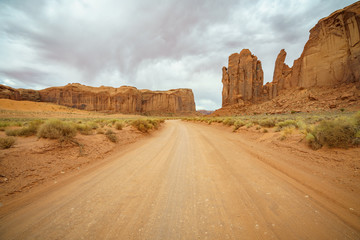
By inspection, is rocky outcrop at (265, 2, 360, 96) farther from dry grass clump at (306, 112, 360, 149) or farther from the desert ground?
the desert ground

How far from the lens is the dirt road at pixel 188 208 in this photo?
160cm

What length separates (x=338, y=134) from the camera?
4.03 meters

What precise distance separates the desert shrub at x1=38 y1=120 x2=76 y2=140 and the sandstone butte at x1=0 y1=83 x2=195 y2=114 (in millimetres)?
83166

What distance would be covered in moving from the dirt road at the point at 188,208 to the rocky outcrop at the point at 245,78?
57.2 m

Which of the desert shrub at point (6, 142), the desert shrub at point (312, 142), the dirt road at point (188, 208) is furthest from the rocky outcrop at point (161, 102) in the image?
the dirt road at point (188, 208)

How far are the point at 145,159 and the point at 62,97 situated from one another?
330ft

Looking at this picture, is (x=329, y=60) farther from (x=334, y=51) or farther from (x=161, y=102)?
(x=161, y=102)

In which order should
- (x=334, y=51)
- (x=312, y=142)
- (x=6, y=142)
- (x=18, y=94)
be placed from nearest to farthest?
(x=6, y=142), (x=312, y=142), (x=334, y=51), (x=18, y=94)

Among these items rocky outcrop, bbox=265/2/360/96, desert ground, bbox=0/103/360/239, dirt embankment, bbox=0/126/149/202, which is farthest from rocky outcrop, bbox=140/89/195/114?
desert ground, bbox=0/103/360/239

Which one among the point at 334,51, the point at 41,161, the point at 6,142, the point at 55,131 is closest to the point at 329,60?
the point at 334,51

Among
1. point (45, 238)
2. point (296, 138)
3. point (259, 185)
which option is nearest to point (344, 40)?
point (296, 138)

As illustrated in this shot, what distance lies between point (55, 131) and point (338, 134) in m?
9.40

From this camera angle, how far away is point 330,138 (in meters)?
4.12

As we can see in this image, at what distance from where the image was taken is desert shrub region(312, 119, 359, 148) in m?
3.96
